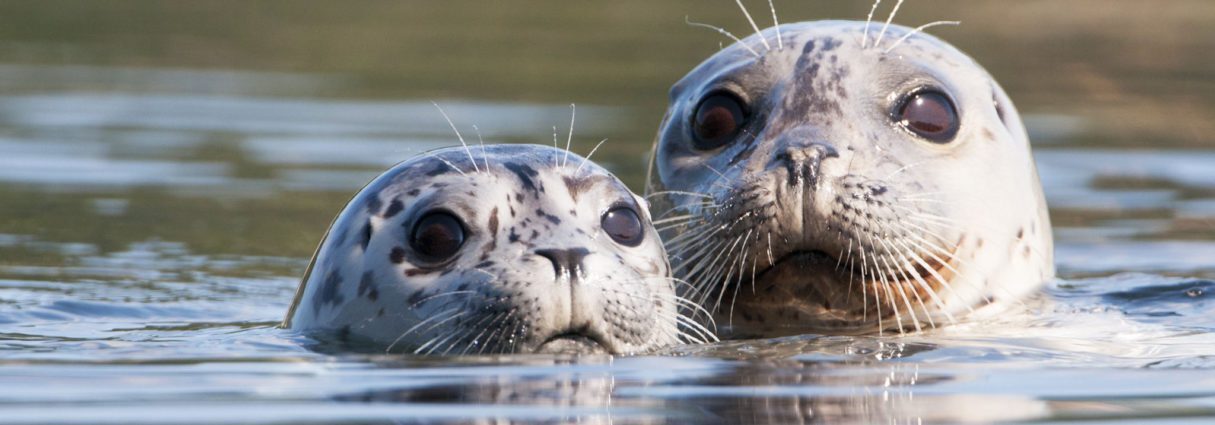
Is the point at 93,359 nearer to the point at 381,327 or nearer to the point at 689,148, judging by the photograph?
the point at 381,327

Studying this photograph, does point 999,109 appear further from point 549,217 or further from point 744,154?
point 549,217

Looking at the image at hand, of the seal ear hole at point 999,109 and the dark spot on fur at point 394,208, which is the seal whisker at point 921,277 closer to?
the seal ear hole at point 999,109

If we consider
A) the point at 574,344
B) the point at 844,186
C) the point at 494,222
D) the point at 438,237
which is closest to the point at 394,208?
the point at 438,237

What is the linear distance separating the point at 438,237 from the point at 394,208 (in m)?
0.23

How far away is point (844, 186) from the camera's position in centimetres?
589

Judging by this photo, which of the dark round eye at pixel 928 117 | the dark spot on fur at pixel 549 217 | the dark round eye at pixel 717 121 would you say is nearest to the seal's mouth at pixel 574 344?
the dark spot on fur at pixel 549 217

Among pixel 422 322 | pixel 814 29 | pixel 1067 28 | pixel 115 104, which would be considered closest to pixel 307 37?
pixel 115 104

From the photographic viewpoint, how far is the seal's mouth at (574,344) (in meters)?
5.21

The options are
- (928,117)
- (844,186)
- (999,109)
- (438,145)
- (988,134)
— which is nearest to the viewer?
(844,186)

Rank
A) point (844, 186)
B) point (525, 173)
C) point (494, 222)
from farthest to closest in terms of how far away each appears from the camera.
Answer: point (844, 186)
point (525, 173)
point (494, 222)

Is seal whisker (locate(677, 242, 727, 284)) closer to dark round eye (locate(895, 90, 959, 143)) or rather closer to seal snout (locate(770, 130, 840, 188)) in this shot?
seal snout (locate(770, 130, 840, 188))

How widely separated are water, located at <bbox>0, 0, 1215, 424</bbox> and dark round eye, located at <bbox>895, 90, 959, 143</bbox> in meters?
0.57

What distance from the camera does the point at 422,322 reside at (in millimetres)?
5320

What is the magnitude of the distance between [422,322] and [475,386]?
0.58m
